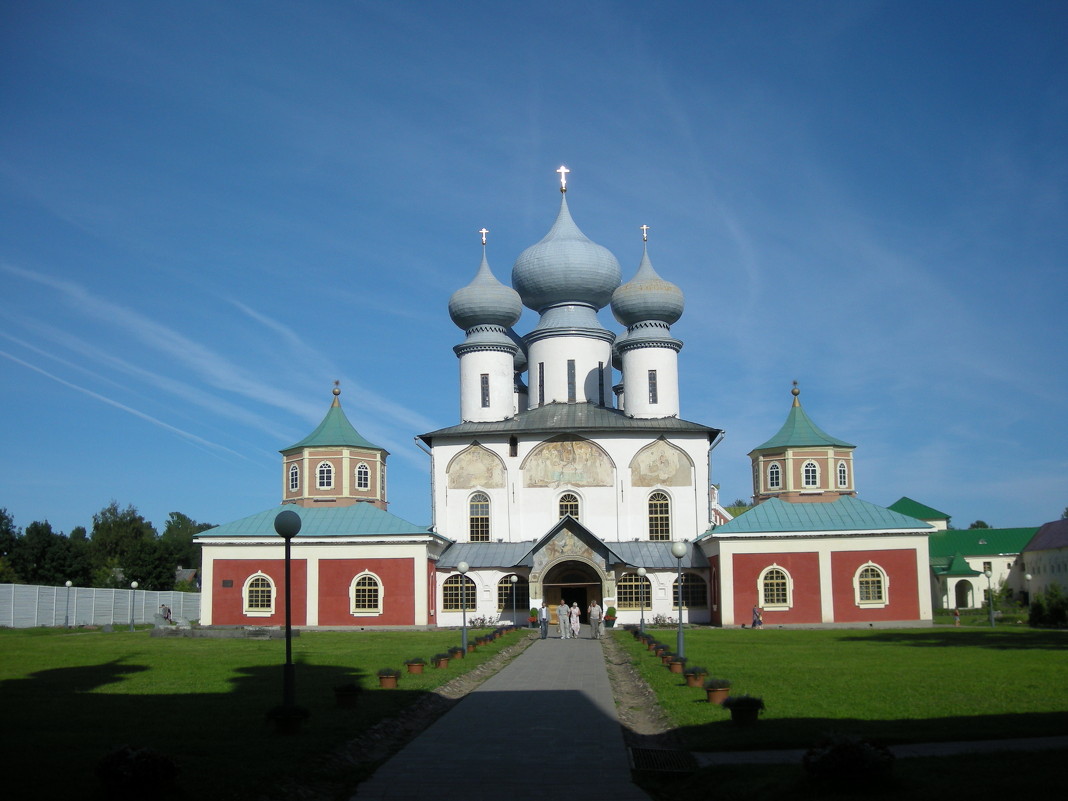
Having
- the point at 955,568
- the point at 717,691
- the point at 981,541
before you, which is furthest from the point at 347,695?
the point at 981,541

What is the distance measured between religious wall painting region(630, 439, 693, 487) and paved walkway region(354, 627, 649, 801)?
2499 cm

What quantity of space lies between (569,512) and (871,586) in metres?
11.8

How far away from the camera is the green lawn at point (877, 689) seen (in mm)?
12156

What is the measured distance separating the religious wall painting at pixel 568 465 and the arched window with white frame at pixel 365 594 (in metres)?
7.16

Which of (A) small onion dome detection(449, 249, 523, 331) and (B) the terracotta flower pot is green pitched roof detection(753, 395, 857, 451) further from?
(B) the terracotta flower pot

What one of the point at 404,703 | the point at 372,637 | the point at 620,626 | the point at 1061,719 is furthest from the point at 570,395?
the point at 1061,719

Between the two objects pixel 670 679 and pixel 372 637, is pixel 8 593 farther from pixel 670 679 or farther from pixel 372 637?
pixel 670 679

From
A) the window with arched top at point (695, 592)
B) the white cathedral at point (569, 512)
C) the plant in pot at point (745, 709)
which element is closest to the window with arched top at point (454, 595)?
the white cathedral at point (569, 512)

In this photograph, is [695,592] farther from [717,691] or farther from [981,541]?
[981,541]

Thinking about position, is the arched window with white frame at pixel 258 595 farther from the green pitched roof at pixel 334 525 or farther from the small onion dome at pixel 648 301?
the small onion dome at pixel 648 301

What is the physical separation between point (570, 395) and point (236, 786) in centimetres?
3781

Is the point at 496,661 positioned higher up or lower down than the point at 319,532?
lower down

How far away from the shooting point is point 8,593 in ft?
136

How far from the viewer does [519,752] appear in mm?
11508
